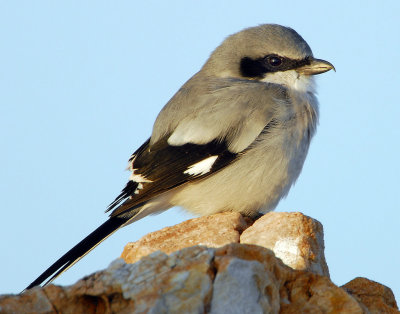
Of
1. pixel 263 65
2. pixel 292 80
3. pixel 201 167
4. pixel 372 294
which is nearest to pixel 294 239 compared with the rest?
pixel 372 294

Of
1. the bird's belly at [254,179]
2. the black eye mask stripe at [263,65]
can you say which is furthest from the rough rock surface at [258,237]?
A: the black eye mask stripe at [263,65]

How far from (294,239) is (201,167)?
5.12 ft

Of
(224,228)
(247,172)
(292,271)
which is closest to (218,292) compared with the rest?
(292,271)

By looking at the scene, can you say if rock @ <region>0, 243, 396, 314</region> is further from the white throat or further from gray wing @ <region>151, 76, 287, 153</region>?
the white throat

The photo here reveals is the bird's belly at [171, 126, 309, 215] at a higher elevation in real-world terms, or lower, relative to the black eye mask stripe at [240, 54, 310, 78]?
lower

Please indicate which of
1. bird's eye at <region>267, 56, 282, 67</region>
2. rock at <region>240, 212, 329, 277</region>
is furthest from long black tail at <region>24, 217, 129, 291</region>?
bird's eye at <region>267, 56, 282, 67</region>

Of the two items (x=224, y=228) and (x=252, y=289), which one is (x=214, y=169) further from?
(x=252, y=289)

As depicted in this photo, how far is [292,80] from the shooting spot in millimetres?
5629

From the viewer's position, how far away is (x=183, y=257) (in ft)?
8.59

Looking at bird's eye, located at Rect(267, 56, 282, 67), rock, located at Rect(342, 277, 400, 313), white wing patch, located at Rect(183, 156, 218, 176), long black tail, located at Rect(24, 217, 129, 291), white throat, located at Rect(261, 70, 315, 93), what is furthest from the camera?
bird's eye, located at Rect(267, 56, 282, 67)

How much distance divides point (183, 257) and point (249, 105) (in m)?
2.63

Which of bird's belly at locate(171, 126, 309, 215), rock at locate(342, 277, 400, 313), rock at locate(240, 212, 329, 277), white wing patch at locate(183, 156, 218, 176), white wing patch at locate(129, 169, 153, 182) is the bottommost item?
rock at locate(342, 277, 400, 313)

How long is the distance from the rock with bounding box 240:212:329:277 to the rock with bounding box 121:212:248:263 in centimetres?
21

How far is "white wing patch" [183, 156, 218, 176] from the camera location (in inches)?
199
